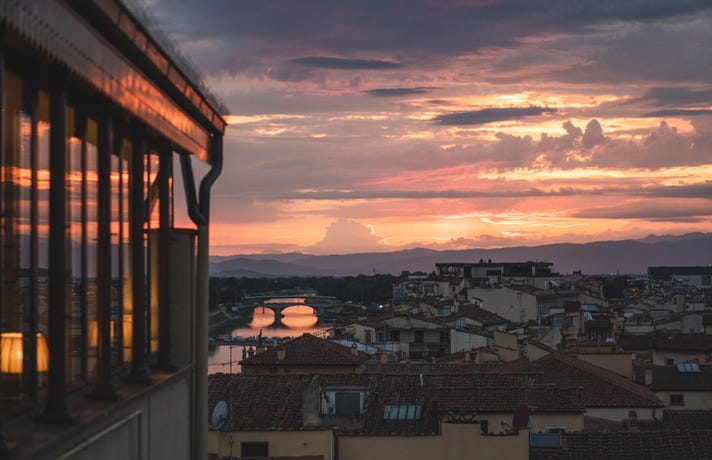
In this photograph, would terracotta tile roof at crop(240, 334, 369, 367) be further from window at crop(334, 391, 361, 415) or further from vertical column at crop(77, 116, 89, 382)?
vertical column at crop(77, 116, 89, 382)

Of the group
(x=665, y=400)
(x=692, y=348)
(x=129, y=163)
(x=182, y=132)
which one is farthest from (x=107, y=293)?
(x=692, y=348)

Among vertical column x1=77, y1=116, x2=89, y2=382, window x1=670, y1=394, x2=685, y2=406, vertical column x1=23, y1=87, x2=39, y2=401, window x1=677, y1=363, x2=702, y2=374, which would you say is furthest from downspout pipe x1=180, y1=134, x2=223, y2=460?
window x1=677, y1=363, x2=702, y2=374

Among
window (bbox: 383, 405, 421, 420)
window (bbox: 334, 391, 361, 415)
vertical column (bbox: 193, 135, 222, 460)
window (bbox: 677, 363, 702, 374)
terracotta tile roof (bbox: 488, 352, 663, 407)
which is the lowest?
window (bbox: 677, 363, 702, 374)

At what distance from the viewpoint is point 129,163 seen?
5.30 meters

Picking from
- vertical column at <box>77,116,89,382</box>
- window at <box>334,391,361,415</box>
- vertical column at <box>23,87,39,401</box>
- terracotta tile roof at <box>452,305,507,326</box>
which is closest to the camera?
vertical column at <box>23,87,39,401</box>

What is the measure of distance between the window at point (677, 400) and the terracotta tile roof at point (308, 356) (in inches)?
321

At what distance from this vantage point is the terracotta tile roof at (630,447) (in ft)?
54.0

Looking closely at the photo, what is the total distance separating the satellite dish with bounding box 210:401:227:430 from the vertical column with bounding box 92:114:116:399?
12788 mm

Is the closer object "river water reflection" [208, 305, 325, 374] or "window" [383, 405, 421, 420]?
"window" [383, 405, 421, 420]

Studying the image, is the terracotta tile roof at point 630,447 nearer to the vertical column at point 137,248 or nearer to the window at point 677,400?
the vertical column at point 137,248

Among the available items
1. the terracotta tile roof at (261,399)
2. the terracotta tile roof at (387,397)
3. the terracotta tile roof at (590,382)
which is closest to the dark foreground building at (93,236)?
the terracotta tile roof at (261,399)

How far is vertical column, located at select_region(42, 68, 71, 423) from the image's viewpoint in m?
3.94

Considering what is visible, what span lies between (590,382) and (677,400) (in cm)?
673

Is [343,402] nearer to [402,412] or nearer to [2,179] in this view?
[402,412]
